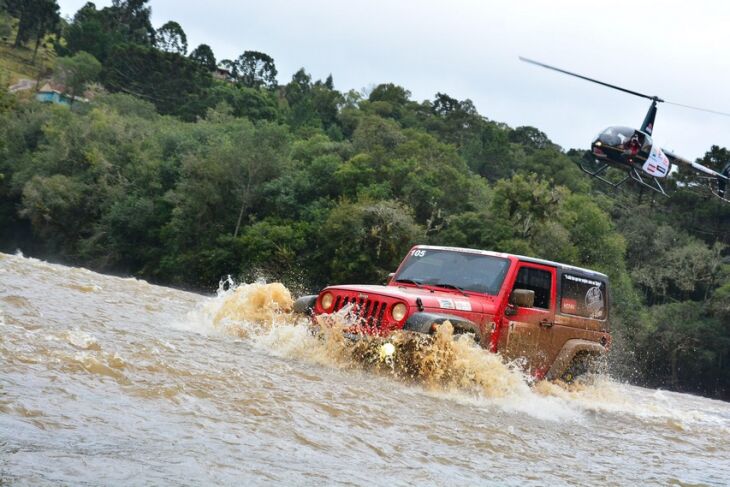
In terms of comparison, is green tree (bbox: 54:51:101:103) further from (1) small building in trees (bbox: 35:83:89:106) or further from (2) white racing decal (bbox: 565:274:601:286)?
(2) white racing decal (bbox: 565:274:601:286)

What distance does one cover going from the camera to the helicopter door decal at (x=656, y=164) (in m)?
22.8

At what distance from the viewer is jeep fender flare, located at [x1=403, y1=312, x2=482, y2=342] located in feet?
30.7

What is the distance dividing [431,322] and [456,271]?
1844mm

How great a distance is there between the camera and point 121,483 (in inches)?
172

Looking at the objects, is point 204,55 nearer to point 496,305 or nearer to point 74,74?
point 74,74

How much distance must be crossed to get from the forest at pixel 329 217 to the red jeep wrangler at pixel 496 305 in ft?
86.6

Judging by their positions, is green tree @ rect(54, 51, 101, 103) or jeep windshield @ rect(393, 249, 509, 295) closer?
jeep windshield @ rect(393, 249, 509, 295)

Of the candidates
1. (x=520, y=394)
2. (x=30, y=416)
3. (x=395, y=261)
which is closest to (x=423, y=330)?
(x=520, y=394)

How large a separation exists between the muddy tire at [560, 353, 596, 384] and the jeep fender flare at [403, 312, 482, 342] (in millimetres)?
2136

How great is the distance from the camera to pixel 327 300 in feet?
34.4

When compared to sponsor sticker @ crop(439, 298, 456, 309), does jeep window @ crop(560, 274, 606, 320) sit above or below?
above

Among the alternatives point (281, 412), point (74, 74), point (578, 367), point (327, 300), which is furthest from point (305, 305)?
A: point (74, 74)

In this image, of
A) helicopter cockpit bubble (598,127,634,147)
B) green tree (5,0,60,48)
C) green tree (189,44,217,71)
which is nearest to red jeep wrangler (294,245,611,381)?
helicopter cockpit bubble (598,127,634,147)

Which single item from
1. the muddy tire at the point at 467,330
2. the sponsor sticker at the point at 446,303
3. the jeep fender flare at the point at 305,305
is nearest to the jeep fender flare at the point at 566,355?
A: the muddy tire at the point at 467,330
